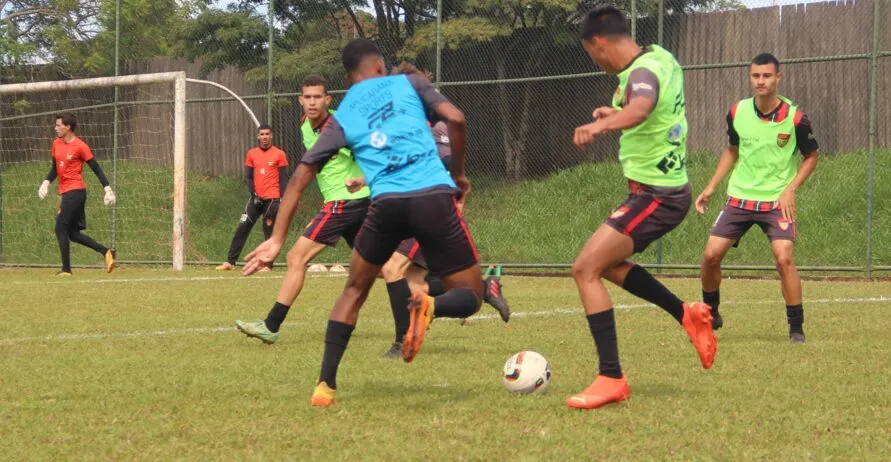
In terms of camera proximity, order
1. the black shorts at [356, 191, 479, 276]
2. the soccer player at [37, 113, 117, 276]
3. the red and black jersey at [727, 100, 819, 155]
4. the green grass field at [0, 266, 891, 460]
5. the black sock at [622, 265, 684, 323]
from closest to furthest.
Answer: the green grass field at [0, 266, 891, 460], the black shorts at [356, 191, 479, 276], the black sock at [622, 265, 684, 323], the red and black jersey at [727, 100, 819, 155], the soccer player at [37, 113, 117, 276]

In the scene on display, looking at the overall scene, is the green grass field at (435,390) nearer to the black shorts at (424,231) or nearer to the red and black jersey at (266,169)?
the black shorts at (424,231)

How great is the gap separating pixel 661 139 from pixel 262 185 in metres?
13.2

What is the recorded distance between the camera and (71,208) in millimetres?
17750

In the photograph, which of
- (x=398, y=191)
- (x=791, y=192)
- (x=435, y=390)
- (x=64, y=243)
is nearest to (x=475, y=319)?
(x=791, y=192)

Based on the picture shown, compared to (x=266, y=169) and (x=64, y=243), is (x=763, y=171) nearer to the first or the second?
(x=266, y=169)

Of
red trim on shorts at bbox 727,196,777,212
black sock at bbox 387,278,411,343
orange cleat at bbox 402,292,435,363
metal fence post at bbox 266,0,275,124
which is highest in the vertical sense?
metal fence post at bbox 266,0,275,124

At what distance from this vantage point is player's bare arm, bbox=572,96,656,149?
5.47 meters

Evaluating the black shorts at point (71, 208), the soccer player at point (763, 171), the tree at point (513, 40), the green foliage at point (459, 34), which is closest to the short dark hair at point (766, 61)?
the soccer player at point (763, 171)

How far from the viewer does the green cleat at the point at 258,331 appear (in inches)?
327

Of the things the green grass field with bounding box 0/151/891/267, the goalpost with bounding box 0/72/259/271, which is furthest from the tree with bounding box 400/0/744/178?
the goalpost with bounding box 0/72/259/271

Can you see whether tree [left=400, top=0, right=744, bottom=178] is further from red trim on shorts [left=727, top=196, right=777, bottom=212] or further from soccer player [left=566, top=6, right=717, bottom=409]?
soccer player [left=566, top=6, right=717, bottom=409]

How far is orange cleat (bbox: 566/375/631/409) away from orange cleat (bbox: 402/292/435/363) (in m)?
0.73

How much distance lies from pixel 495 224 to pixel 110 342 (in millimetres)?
10672

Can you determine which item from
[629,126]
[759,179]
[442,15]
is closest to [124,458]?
[629,126]
